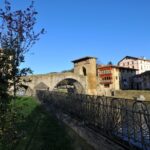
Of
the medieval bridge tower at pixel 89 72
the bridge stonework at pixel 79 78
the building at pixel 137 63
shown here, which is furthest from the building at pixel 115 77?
the bridge stonework at pixel 79 78

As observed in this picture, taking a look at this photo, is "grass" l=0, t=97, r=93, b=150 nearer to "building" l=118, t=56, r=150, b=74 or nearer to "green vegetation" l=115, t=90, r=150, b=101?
"green vegetation" l=115, t=90, r=150, b=101

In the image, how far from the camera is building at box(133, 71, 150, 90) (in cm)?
6662

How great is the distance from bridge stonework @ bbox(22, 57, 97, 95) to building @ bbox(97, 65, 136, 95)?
6257mm

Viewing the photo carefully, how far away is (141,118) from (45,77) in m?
52.8

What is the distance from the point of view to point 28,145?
29.3 feet

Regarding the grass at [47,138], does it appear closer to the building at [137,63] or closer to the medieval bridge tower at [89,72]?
the medieval bridge tower at [89,72]

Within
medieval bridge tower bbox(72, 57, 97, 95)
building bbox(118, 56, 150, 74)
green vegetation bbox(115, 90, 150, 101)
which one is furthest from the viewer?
building bbox(118, 56, 150, 74)

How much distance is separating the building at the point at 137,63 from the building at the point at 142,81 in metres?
9.60

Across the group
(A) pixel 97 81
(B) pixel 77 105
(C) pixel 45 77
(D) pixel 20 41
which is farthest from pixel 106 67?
(D) pixel 20 41

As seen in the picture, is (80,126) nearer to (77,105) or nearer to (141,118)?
(77,105)

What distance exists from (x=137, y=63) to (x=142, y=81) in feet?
54.3

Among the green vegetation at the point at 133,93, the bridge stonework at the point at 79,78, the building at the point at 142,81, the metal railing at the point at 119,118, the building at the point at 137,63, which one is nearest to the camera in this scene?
the metal railing at the point at 119,118

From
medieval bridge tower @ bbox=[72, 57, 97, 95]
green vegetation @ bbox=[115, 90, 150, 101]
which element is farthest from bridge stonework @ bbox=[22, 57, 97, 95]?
green vegetation @ bbox=[115, 90, 150, 101]

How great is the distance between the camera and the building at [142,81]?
66.6m
